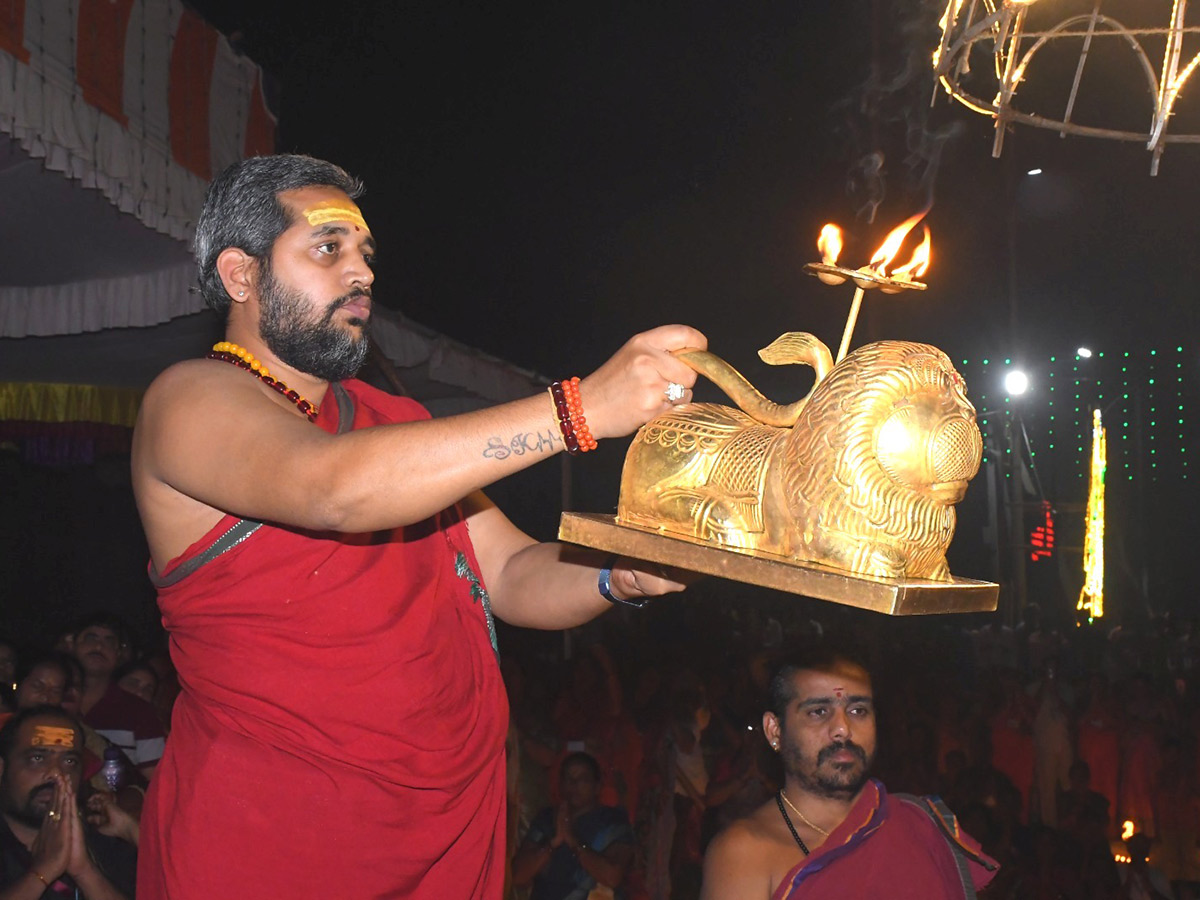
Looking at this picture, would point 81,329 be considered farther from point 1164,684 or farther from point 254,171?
point 1164,684

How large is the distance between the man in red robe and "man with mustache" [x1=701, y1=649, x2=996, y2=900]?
1.35 metres

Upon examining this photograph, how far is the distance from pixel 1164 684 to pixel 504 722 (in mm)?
11854

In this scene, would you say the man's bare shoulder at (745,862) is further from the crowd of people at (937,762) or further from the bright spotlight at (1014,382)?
the bright spotlight at (1014,382)

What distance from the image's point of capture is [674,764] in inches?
248

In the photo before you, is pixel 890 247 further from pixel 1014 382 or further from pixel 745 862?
pixel 1014 382

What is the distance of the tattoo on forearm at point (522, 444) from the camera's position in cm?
162

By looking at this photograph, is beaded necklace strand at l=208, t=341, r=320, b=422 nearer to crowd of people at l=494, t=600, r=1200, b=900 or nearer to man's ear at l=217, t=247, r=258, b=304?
man's ear at l=217, t=247, r=258, b=304

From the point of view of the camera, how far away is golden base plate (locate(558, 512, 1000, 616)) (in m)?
1.70

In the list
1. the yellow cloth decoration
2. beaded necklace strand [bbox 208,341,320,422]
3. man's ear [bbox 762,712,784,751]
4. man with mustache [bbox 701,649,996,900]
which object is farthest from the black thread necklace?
the yellow cloth decoration

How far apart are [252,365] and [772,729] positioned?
239 cm

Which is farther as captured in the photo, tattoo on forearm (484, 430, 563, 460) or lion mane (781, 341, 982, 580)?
lion mane (781, 341, 982, 580)

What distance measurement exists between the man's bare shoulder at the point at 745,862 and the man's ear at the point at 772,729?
330 mm

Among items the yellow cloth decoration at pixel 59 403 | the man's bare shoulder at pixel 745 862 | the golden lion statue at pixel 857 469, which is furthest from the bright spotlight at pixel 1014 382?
the golden lion statue at pixel 857 469

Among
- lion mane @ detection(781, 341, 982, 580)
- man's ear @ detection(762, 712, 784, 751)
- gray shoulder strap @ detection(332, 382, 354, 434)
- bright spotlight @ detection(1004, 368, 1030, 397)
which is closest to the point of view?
lion mane @ detection(781, 341, 982, 580)
